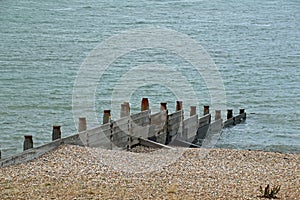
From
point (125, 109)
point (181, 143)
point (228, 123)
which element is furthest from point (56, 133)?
point (228, 123)

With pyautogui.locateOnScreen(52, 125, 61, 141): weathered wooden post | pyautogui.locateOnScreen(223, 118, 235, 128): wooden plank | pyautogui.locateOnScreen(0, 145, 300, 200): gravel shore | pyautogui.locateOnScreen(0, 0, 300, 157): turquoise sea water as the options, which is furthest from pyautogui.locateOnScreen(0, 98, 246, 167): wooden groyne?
pyautogui.locateOnScreen(0, 0, 300, 157): turquoise sea water

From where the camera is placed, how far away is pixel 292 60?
39.2 meters

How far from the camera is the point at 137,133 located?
44.7 feet

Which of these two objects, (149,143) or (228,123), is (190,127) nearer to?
(149,143)

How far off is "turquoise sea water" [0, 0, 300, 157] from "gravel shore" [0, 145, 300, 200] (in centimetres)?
629

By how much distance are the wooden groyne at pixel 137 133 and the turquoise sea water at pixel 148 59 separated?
2817 mm

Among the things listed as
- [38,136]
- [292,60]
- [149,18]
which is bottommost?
[38,136]

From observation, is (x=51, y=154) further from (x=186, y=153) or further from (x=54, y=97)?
(x=54, y=97)

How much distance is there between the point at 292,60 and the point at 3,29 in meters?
23.1

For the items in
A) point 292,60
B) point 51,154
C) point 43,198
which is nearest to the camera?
point 43,198

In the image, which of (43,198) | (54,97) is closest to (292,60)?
(54,97)

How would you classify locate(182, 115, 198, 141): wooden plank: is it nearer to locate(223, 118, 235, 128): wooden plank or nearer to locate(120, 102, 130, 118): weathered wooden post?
locate(120, 102, 130, 118): weathered wooden post

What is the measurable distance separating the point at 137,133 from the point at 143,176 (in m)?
3.63

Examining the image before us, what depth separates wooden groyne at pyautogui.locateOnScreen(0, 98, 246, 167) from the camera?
11.3 meters
